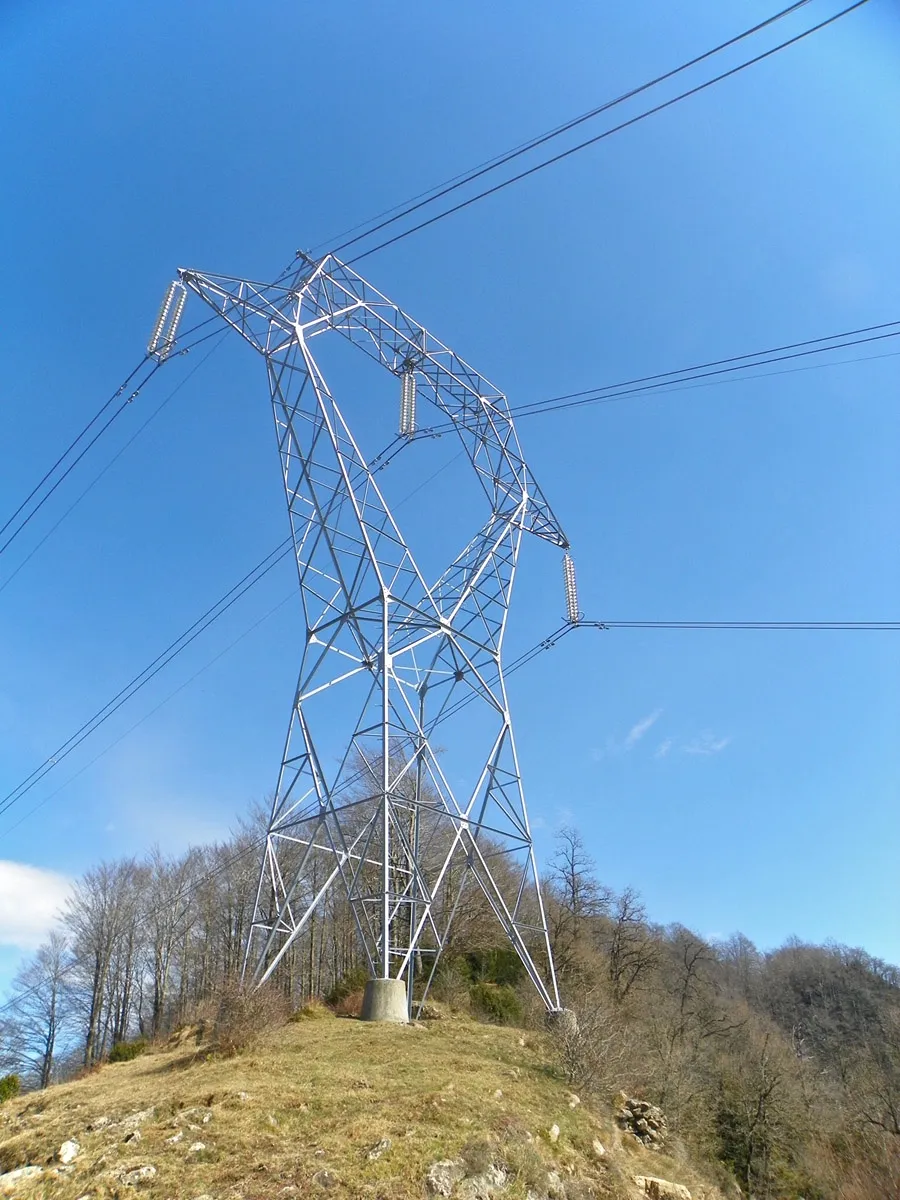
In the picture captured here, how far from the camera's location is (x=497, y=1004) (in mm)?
21203

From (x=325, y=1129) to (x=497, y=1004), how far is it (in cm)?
1464

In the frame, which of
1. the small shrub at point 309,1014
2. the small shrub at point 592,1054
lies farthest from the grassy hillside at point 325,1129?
the small shrub at point 309,1014

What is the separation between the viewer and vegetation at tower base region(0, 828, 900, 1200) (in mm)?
7578

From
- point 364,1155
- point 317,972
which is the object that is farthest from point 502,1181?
point 317,972

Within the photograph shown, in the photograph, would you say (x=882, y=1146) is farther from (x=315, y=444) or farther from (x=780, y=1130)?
(x=315, y=444)

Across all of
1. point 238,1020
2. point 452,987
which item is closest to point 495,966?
point 452,987

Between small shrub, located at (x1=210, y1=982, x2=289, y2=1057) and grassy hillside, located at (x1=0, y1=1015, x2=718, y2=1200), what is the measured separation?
281 millimetres

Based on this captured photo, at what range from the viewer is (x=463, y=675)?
19.1 metres

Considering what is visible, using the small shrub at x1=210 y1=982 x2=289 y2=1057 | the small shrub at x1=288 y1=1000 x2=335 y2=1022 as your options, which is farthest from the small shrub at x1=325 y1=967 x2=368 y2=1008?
the small shrub at x1=210 y1=982 x2=289 y2=1057

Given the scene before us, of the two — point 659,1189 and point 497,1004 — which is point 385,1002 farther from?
point 497,1004

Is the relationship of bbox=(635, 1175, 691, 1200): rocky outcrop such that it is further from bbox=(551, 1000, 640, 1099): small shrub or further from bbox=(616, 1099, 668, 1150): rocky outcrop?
bbox=(616, 1099, 668, 1150): rocky outcrop

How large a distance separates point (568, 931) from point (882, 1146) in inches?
529

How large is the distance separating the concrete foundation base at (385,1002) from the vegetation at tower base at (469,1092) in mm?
637

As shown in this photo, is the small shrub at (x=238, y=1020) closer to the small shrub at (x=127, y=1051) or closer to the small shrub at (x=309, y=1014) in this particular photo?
the small shrub at (x=309, y=1014)
